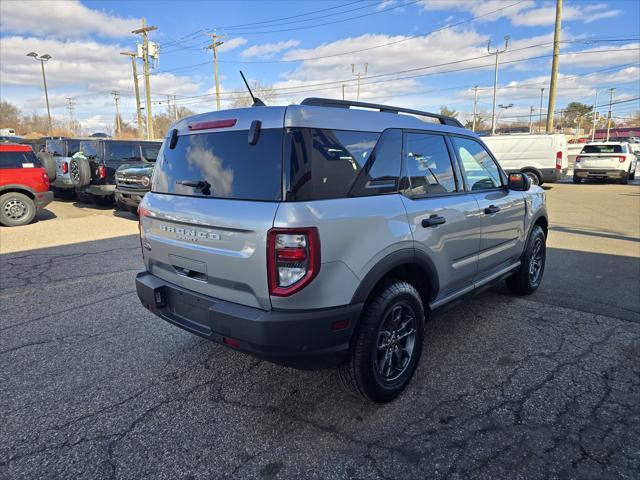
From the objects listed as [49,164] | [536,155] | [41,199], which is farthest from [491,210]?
[536,155]

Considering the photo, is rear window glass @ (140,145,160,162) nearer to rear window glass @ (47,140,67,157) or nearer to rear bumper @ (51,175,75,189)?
rear bumper @ (51,175,75,189)

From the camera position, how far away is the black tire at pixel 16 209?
9.36m

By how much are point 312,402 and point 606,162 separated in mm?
20720

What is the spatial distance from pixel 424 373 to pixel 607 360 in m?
1.55

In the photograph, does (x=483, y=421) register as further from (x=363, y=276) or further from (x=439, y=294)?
(x=363, y=276)

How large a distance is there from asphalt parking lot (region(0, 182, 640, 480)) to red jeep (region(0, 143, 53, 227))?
5.81 metres

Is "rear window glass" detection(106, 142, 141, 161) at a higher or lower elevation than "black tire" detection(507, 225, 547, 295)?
higher

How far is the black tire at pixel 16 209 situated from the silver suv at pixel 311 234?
824cm

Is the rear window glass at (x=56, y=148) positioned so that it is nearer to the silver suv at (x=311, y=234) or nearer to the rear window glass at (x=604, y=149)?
the silver suv at (x=311, y=234)

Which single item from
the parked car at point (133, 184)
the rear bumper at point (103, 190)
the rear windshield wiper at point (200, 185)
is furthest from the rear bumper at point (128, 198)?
the rear windshield wiper at point (200, 185)

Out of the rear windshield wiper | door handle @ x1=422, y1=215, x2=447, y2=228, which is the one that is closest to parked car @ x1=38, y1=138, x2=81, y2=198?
the rear windshield wiper

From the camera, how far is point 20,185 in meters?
9.48

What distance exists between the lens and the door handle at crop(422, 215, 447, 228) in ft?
10.0

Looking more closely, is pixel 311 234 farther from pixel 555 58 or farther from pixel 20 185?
pixel 555 58
